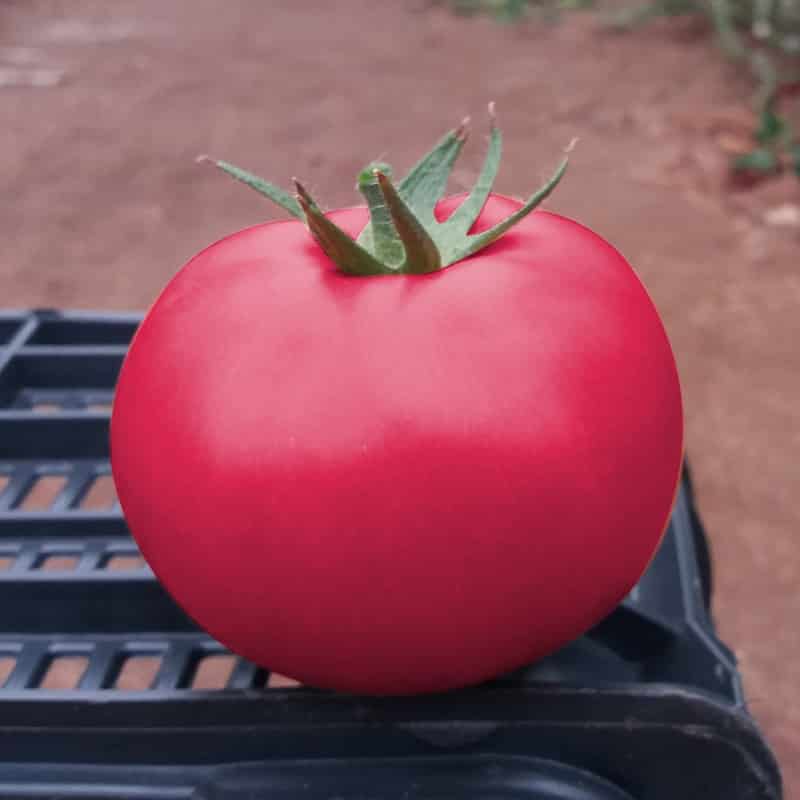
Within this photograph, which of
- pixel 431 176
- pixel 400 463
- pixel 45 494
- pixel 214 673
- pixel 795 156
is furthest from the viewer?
pixel 795 156

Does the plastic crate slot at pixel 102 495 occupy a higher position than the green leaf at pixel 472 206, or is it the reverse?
the green leaf at pixel 472 206

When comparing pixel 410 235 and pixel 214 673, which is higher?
pixel 410 235

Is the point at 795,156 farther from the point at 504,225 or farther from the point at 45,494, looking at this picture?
the point at 504,225

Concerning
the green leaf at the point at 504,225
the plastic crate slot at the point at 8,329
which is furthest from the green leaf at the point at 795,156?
the green leaf at the point at 504,225

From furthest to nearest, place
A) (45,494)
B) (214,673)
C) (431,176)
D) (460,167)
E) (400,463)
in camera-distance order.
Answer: (460,167) < (45,494) < (214,673) < (431,176) < (400,463)

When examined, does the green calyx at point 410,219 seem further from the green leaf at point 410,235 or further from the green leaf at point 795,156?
the green leaf at point 795,156

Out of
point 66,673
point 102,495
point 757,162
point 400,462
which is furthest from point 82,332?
point 757,162

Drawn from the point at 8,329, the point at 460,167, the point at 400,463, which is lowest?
the point at 460,167

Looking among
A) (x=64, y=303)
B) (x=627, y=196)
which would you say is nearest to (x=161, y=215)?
(x=64, y=303)

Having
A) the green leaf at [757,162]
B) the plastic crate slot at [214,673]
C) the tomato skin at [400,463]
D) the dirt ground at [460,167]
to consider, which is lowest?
the dirt ground at [460,167]
